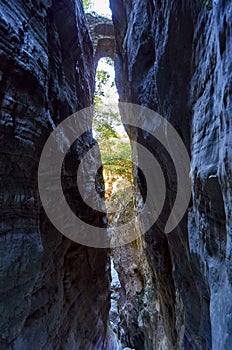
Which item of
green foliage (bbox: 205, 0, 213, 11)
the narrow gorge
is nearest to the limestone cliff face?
the narrow gorge

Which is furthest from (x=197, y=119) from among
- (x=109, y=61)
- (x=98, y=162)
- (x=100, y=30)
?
(x=109, y=61)

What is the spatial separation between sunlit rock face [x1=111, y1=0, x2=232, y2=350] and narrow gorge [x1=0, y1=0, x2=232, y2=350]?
20 mm

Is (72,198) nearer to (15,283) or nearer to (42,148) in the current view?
(42,148)

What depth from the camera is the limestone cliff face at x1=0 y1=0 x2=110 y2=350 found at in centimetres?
307

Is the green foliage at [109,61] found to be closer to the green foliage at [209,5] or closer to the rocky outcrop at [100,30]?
the rocky outcrop at [100,30]

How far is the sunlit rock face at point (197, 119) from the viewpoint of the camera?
245 centimetres

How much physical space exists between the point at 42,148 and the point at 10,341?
259cm

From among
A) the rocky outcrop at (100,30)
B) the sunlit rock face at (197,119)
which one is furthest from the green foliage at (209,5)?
the rocky outcrop at (100,30)

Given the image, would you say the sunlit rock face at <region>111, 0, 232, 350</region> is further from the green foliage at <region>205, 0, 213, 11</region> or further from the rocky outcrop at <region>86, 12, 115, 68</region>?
the rocky outcrop at <region>86, 12, 115, 68</region>

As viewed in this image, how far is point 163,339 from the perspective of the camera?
8953 millimetres

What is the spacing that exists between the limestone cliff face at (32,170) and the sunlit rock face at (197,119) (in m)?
1.73

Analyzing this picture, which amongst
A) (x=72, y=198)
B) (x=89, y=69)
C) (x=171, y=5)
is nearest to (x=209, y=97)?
(x=171, y=5)

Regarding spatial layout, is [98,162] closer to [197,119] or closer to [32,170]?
[32,170]

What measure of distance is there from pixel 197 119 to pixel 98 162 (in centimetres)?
453
